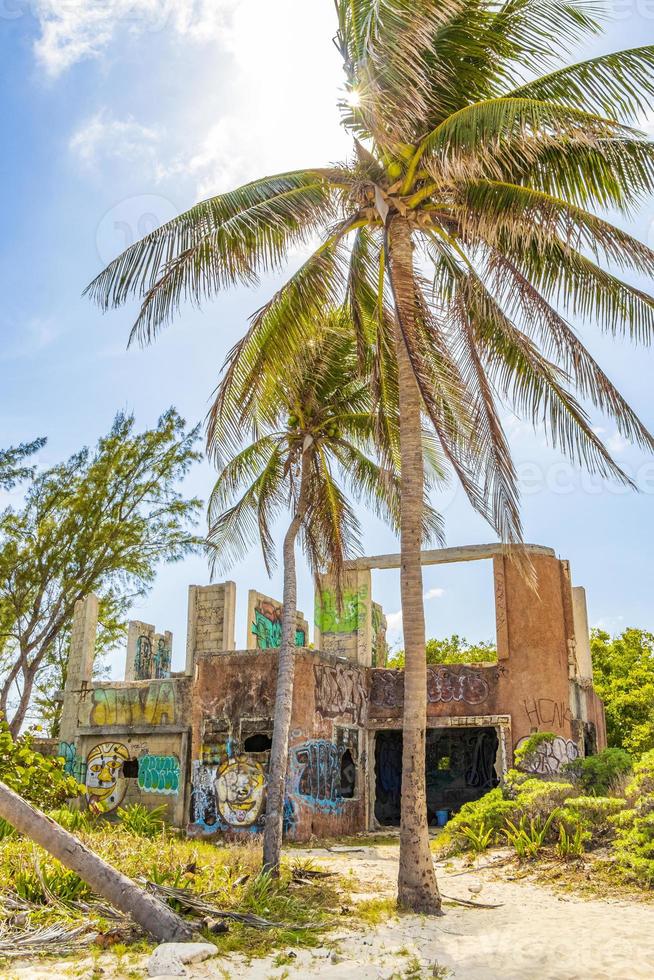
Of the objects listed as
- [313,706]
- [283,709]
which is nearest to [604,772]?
[313,706]

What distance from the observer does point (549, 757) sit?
1816 centimetres

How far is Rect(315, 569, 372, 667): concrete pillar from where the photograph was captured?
21.6 meters

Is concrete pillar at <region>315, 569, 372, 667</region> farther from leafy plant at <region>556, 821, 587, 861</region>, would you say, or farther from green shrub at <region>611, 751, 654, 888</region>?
green shrub at <region>611, 751, 654, 888</region>

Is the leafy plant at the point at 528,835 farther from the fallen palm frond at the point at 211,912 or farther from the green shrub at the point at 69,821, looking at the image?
the green shrub at the point at 69,821

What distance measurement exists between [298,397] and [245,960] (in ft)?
32.4

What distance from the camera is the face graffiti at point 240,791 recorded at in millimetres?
17250

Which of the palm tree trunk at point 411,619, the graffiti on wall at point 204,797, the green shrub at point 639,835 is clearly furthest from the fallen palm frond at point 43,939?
the graffiti on wall at point 204,797

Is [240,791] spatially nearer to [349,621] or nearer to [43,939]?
[349,621]

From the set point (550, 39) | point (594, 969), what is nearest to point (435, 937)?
point (594, 969)

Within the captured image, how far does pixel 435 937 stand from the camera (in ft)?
27.9

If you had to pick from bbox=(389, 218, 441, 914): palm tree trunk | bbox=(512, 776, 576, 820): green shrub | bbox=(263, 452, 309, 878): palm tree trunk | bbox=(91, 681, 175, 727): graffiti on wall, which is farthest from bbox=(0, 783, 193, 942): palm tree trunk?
bbox=(91, 681, 175, 727): graffiti on wall

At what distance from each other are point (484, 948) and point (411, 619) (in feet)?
11.9

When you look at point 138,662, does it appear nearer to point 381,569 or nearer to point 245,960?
point 381,569

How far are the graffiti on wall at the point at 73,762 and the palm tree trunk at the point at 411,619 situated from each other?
12.1m
